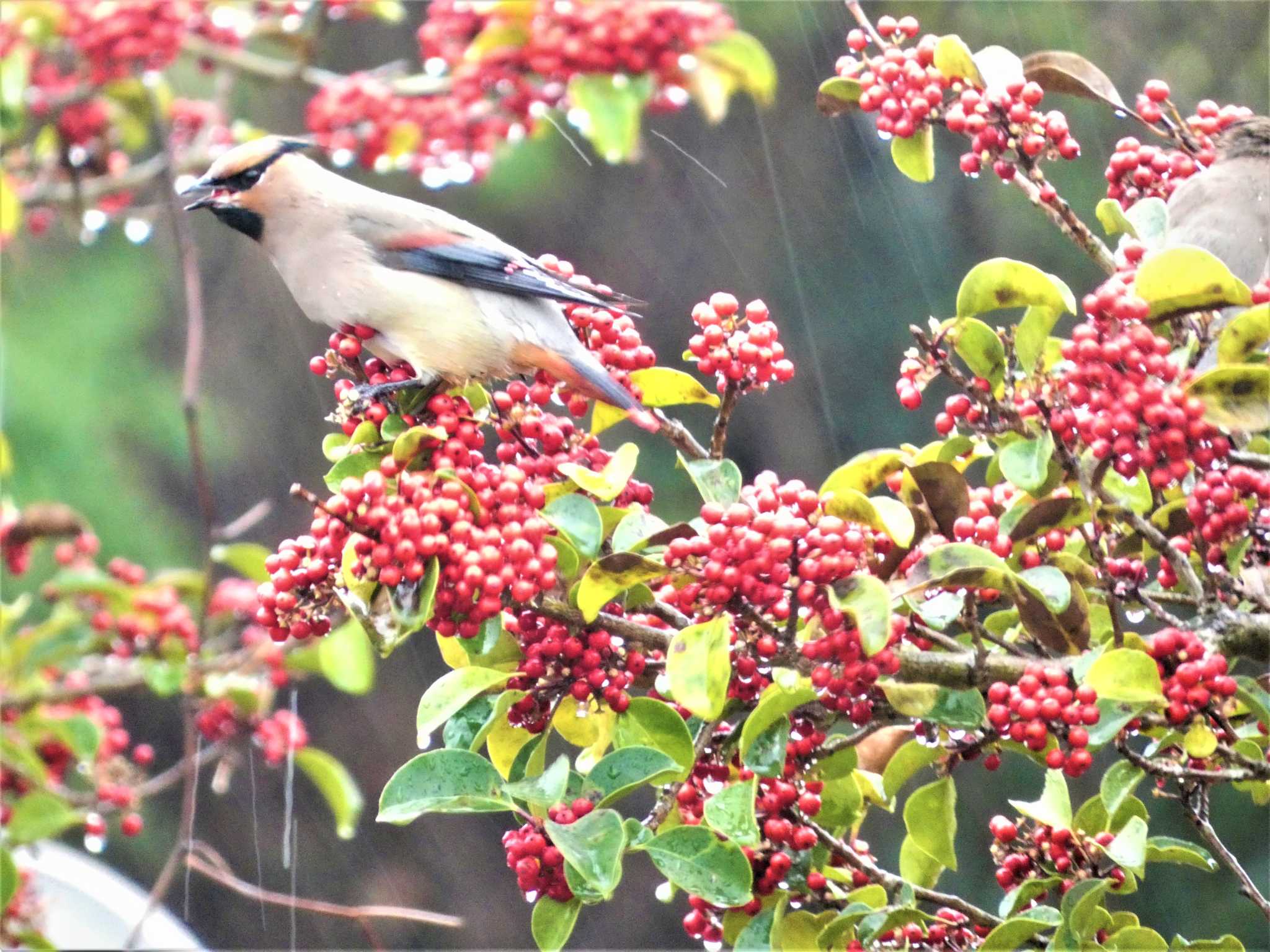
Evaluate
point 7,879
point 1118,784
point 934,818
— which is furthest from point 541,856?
point 7,879

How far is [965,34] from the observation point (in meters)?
4.00

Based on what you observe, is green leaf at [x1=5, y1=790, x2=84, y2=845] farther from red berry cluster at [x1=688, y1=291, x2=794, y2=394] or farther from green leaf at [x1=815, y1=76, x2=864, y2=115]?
green leaf at [x1=815, y1=76, x2=864, y2=115]

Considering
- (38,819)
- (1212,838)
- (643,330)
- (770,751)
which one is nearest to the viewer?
(770,751)

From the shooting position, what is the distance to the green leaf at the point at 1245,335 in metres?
1.18

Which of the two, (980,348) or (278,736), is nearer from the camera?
(980,348)

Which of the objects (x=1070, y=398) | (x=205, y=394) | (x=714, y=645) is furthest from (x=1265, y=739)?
(x=205, y=394)

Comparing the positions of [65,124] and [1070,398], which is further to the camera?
[65,124]

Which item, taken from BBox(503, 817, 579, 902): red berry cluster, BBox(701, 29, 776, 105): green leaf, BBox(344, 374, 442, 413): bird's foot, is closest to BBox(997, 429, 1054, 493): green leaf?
BBox(503, 817, 579, 902): red berry cluster

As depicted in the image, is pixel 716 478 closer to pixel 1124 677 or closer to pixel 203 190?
pixel 1124 677

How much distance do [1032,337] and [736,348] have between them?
0.28m

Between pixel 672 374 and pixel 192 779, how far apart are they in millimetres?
1240

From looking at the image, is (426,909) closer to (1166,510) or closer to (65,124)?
(65,124)

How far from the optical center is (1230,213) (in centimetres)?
156

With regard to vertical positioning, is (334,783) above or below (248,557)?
below
